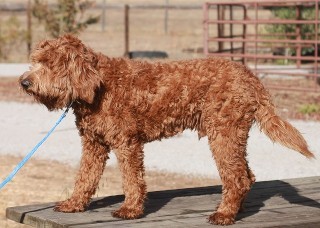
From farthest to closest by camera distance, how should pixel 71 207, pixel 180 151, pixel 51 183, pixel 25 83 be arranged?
pixel 180 151, pixel 51 183, pixel 71 207, pixel 25 83

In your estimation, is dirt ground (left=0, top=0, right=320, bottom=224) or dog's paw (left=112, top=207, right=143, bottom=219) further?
dirt ground (left=0, top=0, right=320, bottom=224)

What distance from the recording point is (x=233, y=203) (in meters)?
6.31

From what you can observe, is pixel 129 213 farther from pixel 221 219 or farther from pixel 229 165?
pixel 229 165

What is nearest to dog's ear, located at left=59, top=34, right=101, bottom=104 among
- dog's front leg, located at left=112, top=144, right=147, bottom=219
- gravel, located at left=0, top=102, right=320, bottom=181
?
dog's front leg, located at left=112, top=144, right=147, bottom=219

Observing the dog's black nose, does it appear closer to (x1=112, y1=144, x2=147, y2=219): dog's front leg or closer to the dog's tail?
(x1=112, y1=144, x2=147, y2=219): dog's front leg

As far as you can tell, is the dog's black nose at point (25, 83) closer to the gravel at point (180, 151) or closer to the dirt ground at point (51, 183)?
the dirt ground at point (51, 183)

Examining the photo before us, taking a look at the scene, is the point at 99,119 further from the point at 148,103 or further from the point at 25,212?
the point at 25,212

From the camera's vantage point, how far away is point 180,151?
493 inches

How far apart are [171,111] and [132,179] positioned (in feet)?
1.79

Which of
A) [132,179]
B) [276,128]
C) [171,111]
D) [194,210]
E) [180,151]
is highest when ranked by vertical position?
[171,111]

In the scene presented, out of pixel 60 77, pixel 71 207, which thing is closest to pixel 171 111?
pixel 60 77

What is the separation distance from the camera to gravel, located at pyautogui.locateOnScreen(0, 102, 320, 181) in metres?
11.2

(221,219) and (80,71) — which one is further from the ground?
(80,71)

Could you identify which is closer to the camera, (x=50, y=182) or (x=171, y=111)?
(x=171, y=111)
